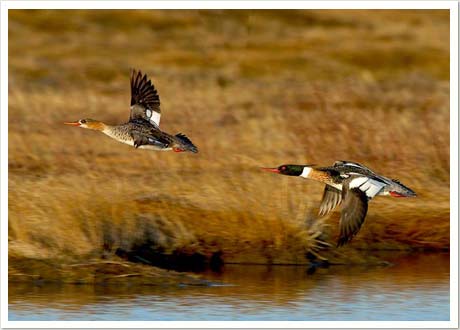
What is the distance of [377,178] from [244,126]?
24.0ft

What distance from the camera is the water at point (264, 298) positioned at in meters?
12.7

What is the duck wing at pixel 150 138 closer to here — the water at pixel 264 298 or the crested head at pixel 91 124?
the crested head at pixel 91 124

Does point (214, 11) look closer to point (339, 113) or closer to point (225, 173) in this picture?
point (339, 113)

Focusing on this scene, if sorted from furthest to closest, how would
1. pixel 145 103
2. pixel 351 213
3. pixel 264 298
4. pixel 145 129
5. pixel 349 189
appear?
pixel 145 103, pixel 145 129, pixel 264 298, pixel 349 189, pixel 351 213

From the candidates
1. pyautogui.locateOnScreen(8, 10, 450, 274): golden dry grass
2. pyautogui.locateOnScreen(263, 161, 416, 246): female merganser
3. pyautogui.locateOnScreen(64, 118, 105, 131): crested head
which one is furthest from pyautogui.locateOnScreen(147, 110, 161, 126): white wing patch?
pyautogui.locateOnScreen(263, 161, 416, 246): female merganser

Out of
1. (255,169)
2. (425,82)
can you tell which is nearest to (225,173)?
(255,169)

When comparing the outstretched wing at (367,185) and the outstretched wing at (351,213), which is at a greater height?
the outstretched wing at (367,185)

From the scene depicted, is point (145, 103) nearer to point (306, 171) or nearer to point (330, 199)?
point (306, 171)

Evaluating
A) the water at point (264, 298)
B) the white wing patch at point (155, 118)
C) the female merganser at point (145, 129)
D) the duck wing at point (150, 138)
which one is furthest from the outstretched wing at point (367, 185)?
the white wing patch at point (155, 118)

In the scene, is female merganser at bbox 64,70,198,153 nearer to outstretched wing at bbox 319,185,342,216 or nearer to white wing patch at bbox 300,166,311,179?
white wing patch at bbox 300,166,311,179

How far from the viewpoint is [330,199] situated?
45.3 ft

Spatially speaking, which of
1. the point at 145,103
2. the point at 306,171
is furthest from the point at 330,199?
the point at 145,103

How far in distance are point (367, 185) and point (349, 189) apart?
188 millimetres

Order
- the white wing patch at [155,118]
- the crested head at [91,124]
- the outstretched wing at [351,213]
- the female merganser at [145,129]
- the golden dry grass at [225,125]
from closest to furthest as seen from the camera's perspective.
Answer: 1. the outstretched wing at [351,213]
2. the female merganser at [145,129]
3. the golden dry grass at [225,125]
4. the white wing patch at [155,118]
5. the crested head at [91,124]
